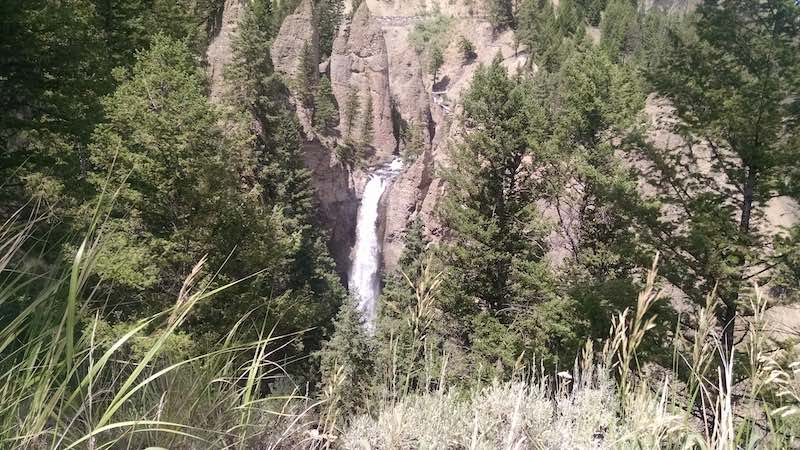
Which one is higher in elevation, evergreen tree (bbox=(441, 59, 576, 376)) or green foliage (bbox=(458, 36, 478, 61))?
green foliage (bbox=(458, 36, 478, 61))

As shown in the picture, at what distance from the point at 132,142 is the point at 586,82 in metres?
10.8

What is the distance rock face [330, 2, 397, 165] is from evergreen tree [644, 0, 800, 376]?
37.6 metres

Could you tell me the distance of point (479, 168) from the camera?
40.8 feet

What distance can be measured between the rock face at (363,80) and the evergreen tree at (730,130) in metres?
37.6

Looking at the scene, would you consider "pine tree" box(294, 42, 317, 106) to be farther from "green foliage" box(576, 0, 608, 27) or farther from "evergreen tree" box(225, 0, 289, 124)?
"green foliage" box(576, 0, 608, 27)

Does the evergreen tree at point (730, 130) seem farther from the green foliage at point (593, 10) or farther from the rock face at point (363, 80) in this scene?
the green foliage at point (593, 10)

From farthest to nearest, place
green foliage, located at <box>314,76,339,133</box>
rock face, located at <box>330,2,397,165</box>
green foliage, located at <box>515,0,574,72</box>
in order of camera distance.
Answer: green foliage, located at <box>515,0,574,72</box> < rock face, located at <box>330,2,397,165</box> < green foliage, located at <box>314,76,339,133</box>

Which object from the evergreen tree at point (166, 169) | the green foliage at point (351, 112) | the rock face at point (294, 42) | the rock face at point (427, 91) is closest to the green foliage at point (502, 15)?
the rock face at point (427, 91)

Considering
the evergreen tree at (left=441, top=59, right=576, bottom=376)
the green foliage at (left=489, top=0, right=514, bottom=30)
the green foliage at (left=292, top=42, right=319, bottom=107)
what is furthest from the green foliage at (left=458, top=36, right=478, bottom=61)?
the evergreen tree at (left=441, top=59, right=576, bottom=376)

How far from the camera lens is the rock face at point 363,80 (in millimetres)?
45719

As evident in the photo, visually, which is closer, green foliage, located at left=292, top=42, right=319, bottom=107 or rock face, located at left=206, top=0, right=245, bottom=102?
rock face, located at left=206, top=0, right=245, bottom=102

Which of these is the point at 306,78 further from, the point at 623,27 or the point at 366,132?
the point at 623,27

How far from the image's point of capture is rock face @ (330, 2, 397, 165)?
4572 cm

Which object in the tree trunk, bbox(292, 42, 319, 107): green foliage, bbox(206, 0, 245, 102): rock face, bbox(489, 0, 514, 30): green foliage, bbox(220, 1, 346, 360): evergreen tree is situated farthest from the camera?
bbox(489, 0, 514, 30): green foliage
